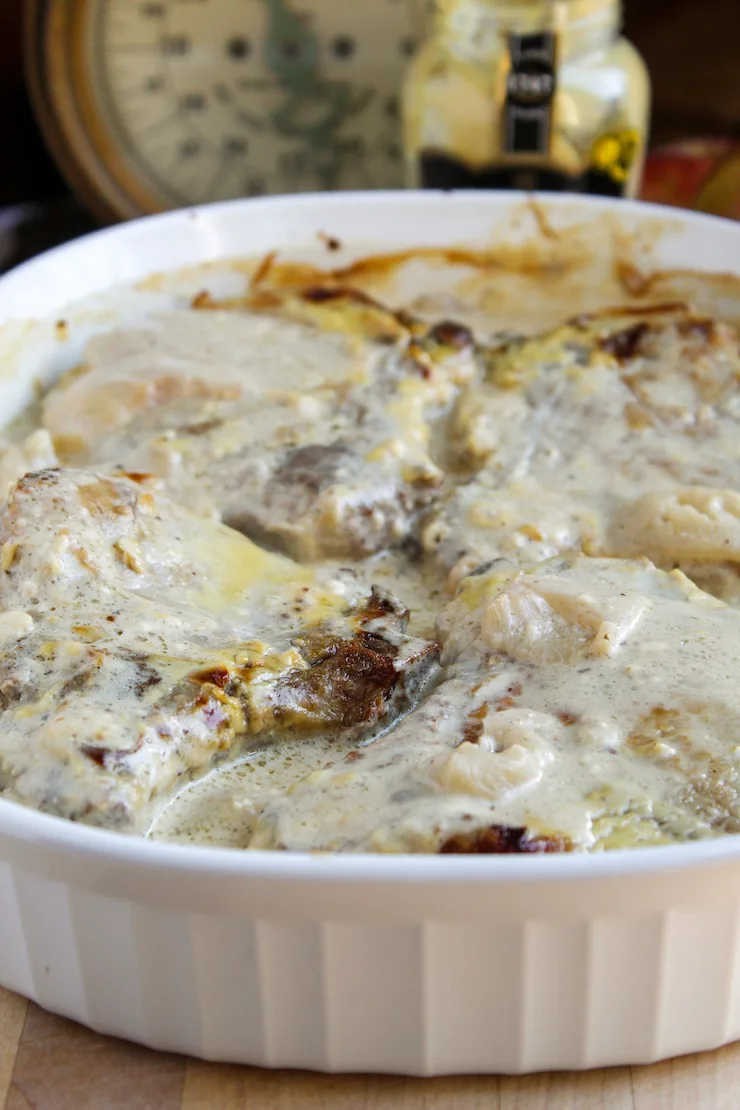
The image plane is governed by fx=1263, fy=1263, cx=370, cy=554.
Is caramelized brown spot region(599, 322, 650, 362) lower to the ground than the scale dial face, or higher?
lower

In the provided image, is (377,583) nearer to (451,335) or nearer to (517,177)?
(451,335)

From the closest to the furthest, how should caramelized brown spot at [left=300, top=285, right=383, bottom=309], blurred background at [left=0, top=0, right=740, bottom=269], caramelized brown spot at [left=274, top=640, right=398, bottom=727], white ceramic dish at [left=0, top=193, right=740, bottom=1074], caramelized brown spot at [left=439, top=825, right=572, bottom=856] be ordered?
white ceramic dish at [left=0, top=193, right=740, bottom=1074]
caramelized brown spot at [left=439, top=825, right=572, bottom=856]
caramelized brown spot at [left=274, top=640, right=398, bottom=727]
caramelized brown spot at [left=300, top=285, right=383, bottom=309]
blurred background at [left=0, top=0, right=740, bottom=269]

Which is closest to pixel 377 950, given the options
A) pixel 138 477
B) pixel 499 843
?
pixel 499 843

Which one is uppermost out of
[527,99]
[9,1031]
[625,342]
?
[527,99]

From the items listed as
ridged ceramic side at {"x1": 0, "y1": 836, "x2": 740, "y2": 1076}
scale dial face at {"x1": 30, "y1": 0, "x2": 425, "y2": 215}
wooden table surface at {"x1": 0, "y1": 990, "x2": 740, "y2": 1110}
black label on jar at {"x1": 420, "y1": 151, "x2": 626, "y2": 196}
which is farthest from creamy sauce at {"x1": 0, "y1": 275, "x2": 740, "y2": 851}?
scale dial face at {"x1": 30, "y1": 0, "x2": 425, "y2": 215}

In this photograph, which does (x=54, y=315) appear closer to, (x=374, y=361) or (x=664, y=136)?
(x=374, y=361)

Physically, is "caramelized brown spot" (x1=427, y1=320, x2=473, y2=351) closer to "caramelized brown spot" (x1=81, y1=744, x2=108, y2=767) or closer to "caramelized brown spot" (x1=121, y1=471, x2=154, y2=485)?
"caramelized brown spot" (x1=121, y1=471, x2=154, y2=485)
